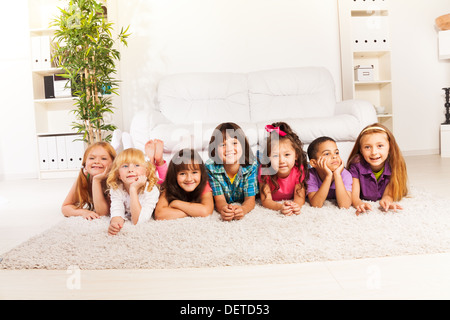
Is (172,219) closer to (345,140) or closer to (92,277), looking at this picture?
(92,277)

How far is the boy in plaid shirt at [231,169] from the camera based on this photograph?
1840 mm

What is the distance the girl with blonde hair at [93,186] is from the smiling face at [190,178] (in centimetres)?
36

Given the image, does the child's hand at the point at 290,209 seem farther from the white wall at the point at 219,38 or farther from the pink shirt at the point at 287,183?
the white wall at the point at 219,38

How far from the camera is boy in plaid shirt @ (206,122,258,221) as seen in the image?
1840 millimetres

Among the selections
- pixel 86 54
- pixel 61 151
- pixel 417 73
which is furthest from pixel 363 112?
pixel 61 151

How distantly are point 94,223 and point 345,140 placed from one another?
1750 millimetres

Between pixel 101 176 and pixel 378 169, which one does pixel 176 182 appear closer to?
pixel 101 176

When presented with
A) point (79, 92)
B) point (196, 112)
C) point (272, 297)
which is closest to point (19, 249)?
point (272, 297)

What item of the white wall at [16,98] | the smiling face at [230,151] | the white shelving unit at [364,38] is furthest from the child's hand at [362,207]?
the white wall at [16,98]

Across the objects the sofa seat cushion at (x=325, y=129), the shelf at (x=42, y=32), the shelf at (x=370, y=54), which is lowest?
the sofa seat cushion at (x=325, y=129)

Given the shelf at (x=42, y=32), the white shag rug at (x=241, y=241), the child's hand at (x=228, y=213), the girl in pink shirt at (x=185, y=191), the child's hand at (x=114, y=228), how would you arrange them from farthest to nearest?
the shelf at (x=42, y=32) → the girl in pink shirt at (x=185, y=191) → the child's hand at (x=228, y=213) → the child's hand at (x=114, y=228) → the white shag rug at (x=241, y=241)

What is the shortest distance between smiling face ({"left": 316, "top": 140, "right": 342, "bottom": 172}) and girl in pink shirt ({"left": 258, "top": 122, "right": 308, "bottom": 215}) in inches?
4.4

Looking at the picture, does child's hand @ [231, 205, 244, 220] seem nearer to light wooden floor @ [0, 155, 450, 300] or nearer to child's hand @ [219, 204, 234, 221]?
child's hand @ [219, 204, 234, 221]

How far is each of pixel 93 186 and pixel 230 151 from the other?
26.1 inches
